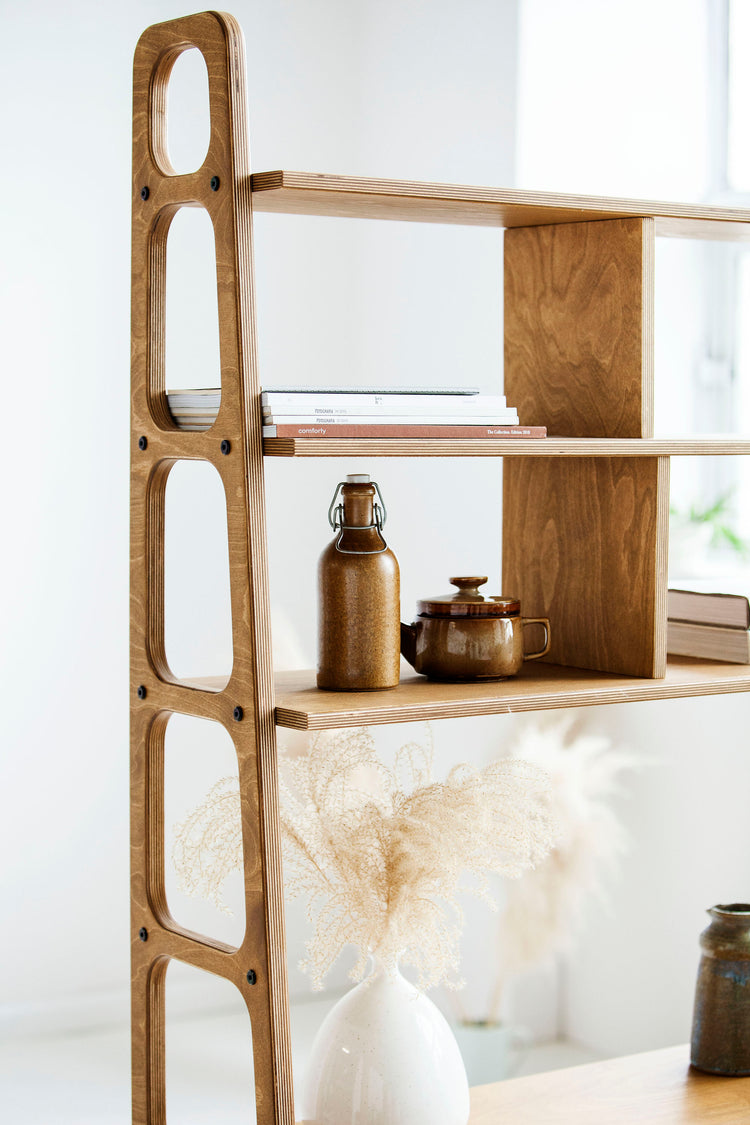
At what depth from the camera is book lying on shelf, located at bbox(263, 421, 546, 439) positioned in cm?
153

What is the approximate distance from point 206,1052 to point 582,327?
175cm

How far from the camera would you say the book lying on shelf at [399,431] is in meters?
1.53

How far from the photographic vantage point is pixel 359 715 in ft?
5.07

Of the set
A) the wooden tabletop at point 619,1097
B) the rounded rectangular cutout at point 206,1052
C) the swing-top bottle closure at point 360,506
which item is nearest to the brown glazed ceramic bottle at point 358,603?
the swing-top bottle closure at point 360,506

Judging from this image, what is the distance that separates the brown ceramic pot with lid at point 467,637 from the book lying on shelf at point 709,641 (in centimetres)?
36

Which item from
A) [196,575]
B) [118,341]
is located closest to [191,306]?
[118,341]

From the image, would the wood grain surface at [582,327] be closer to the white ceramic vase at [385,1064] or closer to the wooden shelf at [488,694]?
the wooden shelf at [488,694]

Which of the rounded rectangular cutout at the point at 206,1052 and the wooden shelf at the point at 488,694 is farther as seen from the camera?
the rounded rectangular cutout at the point at 206,1052

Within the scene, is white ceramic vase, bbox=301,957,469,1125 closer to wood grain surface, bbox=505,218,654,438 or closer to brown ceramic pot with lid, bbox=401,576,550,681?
brown ceramic pot with lid, bbox=401,576,550,681

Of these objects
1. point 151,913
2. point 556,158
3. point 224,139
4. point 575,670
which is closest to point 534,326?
point 575,670

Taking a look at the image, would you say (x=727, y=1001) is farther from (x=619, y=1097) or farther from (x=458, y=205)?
(x=458, y=205)

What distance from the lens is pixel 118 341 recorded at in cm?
290

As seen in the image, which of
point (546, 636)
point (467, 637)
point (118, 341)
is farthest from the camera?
point (118, 341)

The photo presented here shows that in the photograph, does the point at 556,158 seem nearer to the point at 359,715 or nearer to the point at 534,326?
the point at 534,326
